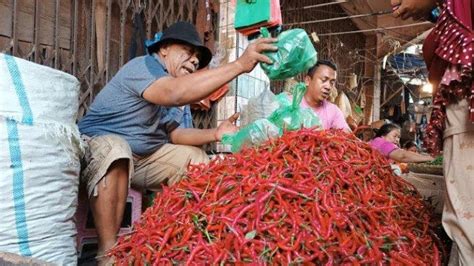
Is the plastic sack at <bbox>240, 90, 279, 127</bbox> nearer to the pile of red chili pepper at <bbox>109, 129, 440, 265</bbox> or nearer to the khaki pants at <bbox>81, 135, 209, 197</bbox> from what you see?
the khaki pants at <bbox>81, 135, 209, 197</bbox>

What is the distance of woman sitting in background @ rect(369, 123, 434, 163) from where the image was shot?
15.8ft

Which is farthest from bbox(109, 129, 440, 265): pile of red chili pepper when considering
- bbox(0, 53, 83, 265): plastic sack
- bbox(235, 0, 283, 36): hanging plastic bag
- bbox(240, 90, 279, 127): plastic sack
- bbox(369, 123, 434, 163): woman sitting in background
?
bbox(369, 123, 434, 163): woman sitting in background

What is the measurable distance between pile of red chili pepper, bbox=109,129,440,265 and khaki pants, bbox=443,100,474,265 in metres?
0.17

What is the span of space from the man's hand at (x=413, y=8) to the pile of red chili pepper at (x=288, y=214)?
57 cm

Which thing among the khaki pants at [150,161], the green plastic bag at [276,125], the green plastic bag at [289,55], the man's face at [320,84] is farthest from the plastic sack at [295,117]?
the man's face at [320,84]

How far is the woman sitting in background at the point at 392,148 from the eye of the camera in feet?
15.8

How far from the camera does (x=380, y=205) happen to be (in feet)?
5.46

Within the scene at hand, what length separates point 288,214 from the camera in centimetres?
148

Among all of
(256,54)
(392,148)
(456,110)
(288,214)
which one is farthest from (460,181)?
(392,148)

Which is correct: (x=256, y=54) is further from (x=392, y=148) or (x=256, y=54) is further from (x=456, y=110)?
(x=392, y=148)

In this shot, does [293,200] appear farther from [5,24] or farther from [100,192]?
[5,24]

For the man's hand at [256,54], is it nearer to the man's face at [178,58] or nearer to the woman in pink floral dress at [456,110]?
the woman in pink floral dress at [456,110]

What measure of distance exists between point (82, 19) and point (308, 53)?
89.6 inches

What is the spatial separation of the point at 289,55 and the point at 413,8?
0.60 m
